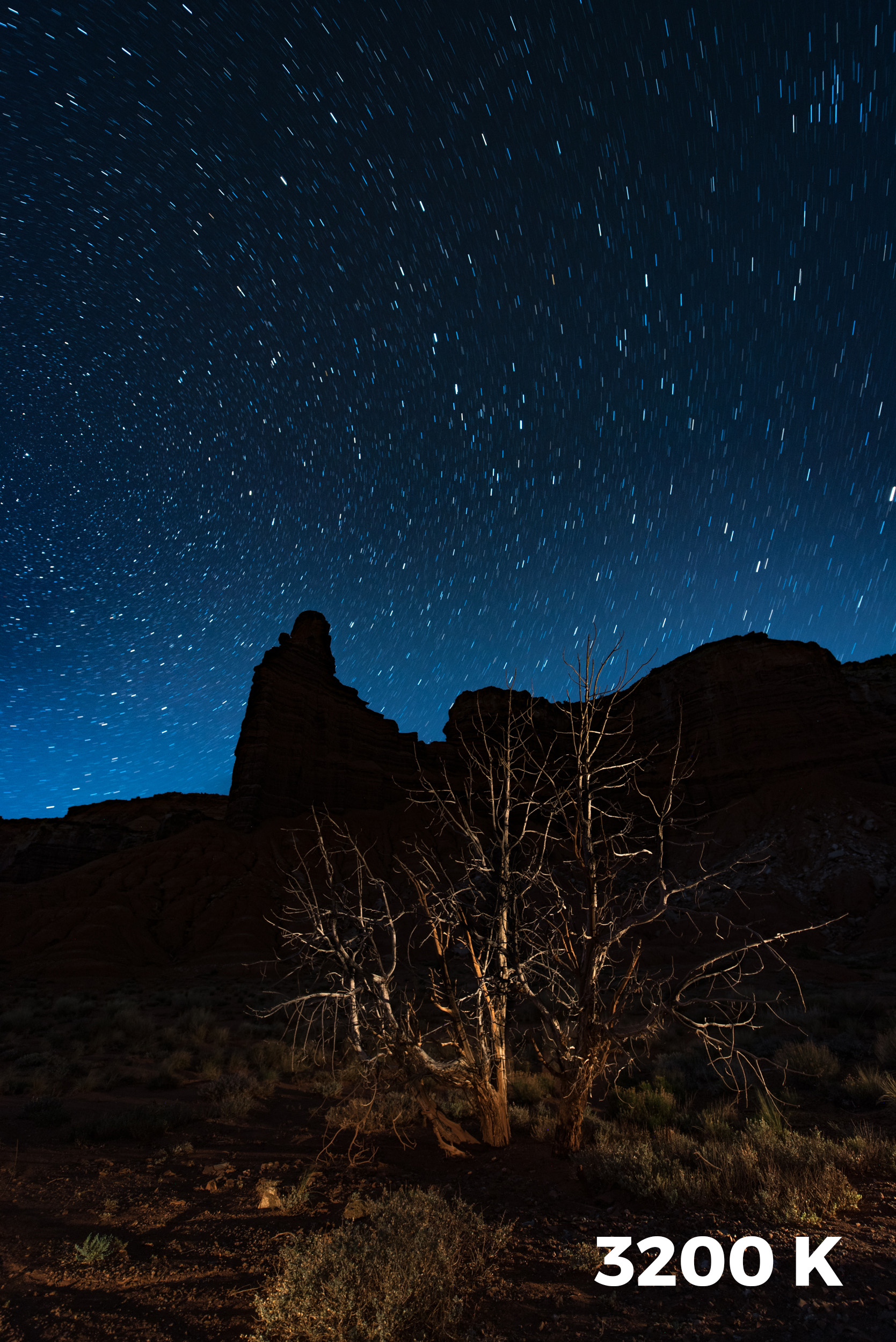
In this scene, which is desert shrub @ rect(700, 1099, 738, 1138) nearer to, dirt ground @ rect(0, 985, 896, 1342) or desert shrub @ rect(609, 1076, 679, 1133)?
desert shrub @ rect(609, 1076, 679, 1133)

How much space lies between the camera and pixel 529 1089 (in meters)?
9.30

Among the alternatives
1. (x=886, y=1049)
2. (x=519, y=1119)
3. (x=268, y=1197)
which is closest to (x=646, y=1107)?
(x=519, y=1119)

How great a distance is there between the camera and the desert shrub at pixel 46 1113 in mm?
8016

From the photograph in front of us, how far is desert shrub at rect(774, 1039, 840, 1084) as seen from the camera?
30.6ft

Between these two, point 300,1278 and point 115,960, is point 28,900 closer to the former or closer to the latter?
point 115,960

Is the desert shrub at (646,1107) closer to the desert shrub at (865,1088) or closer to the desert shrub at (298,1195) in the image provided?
the desert shrub at (865,1088)

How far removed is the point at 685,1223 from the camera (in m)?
4.59

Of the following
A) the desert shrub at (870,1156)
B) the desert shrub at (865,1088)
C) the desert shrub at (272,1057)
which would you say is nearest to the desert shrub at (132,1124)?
the desert shrub at (272,1057)

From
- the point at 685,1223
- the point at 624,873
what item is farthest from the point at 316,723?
the point at 685,1223

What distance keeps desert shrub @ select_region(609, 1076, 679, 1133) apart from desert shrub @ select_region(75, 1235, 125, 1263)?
214 inches

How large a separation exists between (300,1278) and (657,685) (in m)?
52.9

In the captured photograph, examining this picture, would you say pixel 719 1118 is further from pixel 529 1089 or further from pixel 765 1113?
pixel 529 1089

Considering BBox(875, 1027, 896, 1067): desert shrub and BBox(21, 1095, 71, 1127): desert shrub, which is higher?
BBox(21, 1095, 71, 1127): desert shrub

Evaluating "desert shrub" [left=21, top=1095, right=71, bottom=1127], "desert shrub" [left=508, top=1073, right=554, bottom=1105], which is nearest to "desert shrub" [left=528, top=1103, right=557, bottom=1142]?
"desert shrub" [left=508, top=1073, right=554, bottom=1105]
